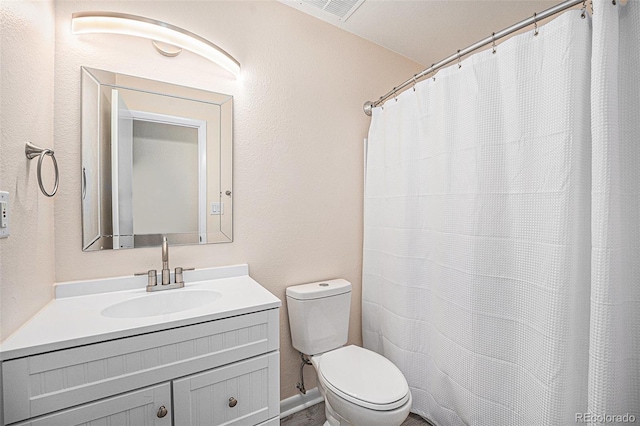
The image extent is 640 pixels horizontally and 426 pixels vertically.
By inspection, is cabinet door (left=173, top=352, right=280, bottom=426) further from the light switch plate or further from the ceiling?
the ceiling

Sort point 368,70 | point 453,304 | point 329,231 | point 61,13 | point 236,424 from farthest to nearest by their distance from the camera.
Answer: point 368,70 < point 329,231 < point 453,304 < point 61,13 < point 236,424

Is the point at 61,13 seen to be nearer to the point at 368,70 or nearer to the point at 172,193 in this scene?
the point at 172,193

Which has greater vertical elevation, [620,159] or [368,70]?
[368,70]

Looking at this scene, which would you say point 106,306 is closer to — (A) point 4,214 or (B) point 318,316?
(A) point 4,214

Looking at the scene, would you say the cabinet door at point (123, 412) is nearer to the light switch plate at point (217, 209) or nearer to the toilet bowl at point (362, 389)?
the toilet bowl at point (362, 389)

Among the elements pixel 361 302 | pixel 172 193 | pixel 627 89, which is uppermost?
pixel 627 89

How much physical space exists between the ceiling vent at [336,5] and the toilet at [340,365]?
1.67m

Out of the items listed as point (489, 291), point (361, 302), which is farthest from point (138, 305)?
point (489, 291)

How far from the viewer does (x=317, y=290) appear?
1.70m

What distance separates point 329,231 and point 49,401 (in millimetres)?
1452

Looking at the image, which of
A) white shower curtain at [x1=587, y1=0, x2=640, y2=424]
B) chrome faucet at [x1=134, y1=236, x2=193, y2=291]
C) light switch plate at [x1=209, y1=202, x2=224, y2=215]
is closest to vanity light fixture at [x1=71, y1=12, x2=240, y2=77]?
light switch plate at [x1=209, y1=202, x2=224, y2=215]

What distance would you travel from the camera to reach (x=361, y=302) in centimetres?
212

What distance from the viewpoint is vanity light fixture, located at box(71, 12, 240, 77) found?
1214mm

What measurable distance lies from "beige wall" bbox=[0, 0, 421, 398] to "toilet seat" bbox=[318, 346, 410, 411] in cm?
39
